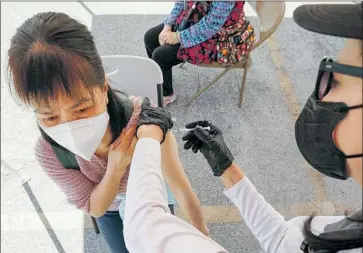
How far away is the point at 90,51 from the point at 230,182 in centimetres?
65

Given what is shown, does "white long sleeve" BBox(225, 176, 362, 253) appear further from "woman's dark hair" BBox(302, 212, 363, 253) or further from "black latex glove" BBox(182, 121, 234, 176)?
"woman's dark hair" BBox(302, 212, 363, 253)

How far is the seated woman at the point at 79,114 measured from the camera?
3.51 ft

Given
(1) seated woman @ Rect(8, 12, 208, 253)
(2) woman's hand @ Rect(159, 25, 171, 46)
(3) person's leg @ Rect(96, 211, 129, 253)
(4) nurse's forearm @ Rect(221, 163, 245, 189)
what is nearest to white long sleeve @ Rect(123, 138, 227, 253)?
(1) seated woman @ Rect(8, 12, 208, 253)

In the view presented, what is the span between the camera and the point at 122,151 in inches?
51.7

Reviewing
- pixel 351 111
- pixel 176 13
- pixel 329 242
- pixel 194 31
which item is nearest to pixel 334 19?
pixel 351 111

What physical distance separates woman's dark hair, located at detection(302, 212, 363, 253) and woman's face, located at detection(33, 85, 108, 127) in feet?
2.32

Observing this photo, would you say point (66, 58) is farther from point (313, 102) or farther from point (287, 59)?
point (287, 59)

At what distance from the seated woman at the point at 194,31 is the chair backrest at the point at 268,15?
0.30ft

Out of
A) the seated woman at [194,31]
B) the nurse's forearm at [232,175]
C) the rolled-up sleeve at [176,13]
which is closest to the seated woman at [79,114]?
the nurse's forearm at [232,175]

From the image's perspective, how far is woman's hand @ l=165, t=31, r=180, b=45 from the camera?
2469 millimetres

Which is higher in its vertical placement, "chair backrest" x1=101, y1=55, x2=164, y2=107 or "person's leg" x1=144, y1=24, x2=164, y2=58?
"chair backrest" x1=101, y1=55, x2=164, y2=107

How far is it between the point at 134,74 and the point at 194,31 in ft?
2.57

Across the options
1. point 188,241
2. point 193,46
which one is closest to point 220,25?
point 193,46

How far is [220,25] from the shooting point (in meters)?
2.33
